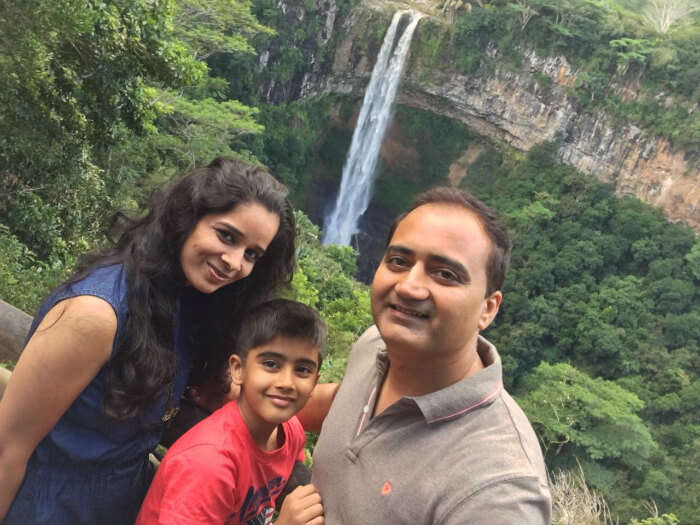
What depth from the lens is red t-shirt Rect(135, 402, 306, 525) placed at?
3.86 ft

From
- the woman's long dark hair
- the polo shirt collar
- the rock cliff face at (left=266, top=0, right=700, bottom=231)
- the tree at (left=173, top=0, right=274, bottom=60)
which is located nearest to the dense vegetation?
the tree at (left=173, top=0, right=274, bottom=60)

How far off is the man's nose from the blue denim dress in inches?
23.7

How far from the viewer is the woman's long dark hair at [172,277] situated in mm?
1251

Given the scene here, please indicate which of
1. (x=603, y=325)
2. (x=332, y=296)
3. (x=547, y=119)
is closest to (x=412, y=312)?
(x=332, y=296)

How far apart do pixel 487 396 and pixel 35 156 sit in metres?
5.32

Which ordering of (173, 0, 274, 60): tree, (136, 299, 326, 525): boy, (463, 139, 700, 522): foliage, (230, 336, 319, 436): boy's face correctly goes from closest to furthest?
(136, 299, 326, 525): boy
(230, 336, 319, 436): boy's face
(173, 0, 274, 60): tree
(463, 139, 700, 522): foliage

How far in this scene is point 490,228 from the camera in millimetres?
1183

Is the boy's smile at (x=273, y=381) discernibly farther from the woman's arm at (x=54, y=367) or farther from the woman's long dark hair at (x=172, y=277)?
the woman's arm at (x=54, y=367)

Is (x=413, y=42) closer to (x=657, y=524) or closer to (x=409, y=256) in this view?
(x=657, y=524)

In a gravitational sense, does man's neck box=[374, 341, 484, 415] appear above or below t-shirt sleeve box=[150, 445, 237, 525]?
above

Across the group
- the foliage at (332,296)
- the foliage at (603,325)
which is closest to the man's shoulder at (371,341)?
the foliage at (332,296)

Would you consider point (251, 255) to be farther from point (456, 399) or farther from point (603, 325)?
point (603, 325)

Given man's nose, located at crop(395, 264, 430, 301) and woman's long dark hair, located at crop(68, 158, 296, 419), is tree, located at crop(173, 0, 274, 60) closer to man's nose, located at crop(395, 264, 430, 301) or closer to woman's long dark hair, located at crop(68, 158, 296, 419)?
woman's long dark hair, located at crop(68, 158, 296, 419)

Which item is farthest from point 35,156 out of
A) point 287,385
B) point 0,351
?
point 287,385
